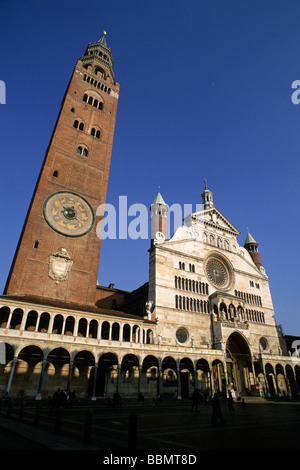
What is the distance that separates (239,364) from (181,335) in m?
11.4

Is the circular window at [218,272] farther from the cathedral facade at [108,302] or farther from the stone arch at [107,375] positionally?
the stone arch at [107,375]

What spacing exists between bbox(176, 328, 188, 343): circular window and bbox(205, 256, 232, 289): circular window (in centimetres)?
931

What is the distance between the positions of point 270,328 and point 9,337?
38.0 m

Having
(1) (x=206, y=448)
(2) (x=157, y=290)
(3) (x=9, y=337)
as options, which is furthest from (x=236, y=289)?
(1) (x=206, y=448)

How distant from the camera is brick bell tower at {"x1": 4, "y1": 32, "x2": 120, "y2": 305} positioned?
29531 millimetres

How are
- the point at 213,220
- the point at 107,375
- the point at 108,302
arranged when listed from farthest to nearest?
the point at 213,220, the point at 108,302, the point at 107,375

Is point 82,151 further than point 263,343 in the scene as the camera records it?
No

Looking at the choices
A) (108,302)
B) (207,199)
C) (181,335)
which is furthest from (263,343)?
(207,199)

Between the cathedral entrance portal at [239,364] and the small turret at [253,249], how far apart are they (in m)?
16.8

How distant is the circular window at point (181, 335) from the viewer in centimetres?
3353

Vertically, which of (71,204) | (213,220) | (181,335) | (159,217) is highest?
(213,220)

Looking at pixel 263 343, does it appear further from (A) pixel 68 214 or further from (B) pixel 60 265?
(A) pixel 68 214

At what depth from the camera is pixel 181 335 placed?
34.0 m

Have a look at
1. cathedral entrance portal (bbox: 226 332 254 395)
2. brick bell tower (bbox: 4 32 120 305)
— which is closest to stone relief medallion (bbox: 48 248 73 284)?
brick bell tower (bbox: 4 32 120 305)
